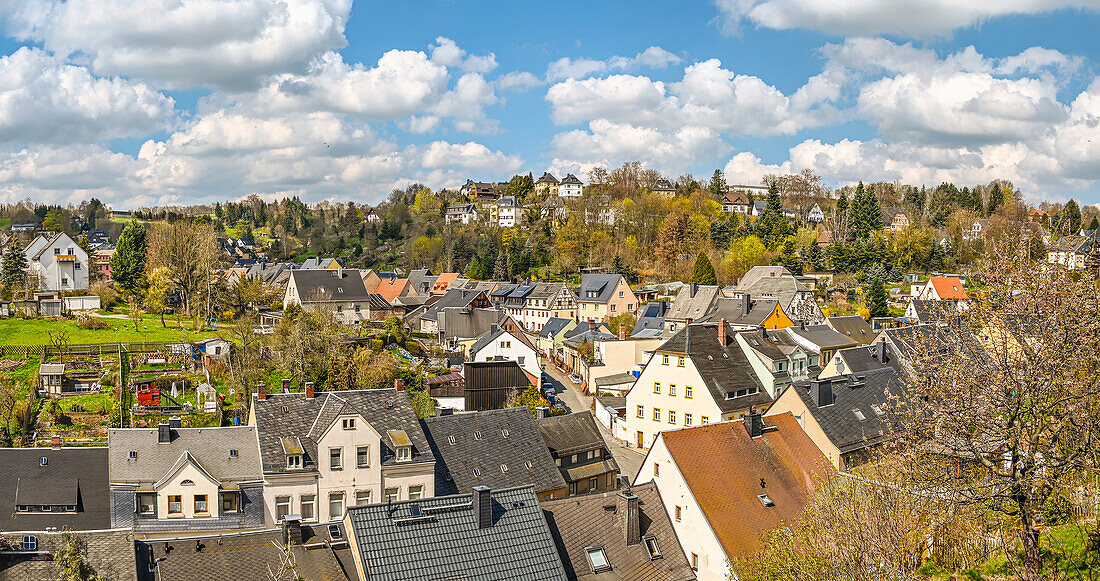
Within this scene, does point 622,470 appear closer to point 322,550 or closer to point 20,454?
point 322,550

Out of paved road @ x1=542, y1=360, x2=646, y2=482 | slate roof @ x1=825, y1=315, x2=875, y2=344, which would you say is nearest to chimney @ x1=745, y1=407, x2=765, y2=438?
paved road @ x1=542, y1=360, x2=646, y2=482

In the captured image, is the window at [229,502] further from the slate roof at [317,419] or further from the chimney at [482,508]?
the chimney at [482,508]

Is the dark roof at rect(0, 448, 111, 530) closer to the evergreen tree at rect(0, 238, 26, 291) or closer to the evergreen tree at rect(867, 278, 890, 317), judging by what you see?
the evergreen tree at rect(0, 238, 26, 291)

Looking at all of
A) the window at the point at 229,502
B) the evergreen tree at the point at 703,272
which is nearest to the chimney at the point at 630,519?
the window at the point at 229,502

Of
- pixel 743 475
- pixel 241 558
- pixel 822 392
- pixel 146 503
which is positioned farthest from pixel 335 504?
pixel 822 392

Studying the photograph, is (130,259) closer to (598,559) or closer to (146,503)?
(146,503)

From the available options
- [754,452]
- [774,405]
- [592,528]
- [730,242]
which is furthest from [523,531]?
[730,242]
